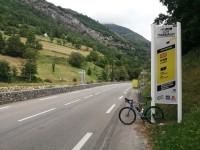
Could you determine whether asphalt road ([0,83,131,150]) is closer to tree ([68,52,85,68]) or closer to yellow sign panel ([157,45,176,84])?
yellow sign panel ([157,45,176,84])

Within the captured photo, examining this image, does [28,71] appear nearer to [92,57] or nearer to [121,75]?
[92,57]

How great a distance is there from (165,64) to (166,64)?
0.14 ft

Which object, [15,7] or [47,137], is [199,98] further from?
[15,7]

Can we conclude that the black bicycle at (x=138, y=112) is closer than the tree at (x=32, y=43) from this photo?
Yes

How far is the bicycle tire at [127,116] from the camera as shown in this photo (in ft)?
39.6

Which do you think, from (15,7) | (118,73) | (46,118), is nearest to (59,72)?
(118,73)

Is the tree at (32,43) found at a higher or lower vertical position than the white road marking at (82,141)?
higher

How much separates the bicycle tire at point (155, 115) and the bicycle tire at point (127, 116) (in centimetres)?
51

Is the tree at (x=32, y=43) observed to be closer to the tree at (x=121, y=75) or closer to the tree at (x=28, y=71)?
the tree at (x=28, y=71)

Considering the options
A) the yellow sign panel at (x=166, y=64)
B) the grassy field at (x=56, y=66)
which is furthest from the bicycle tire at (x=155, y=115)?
the grassy field at (x=56, y=66)

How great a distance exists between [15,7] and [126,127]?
193959mm

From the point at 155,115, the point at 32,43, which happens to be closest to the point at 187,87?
the point at 155,115

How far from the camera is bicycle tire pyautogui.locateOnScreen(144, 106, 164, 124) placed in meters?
12.0

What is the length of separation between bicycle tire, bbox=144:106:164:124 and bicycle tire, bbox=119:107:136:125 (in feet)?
1.69
